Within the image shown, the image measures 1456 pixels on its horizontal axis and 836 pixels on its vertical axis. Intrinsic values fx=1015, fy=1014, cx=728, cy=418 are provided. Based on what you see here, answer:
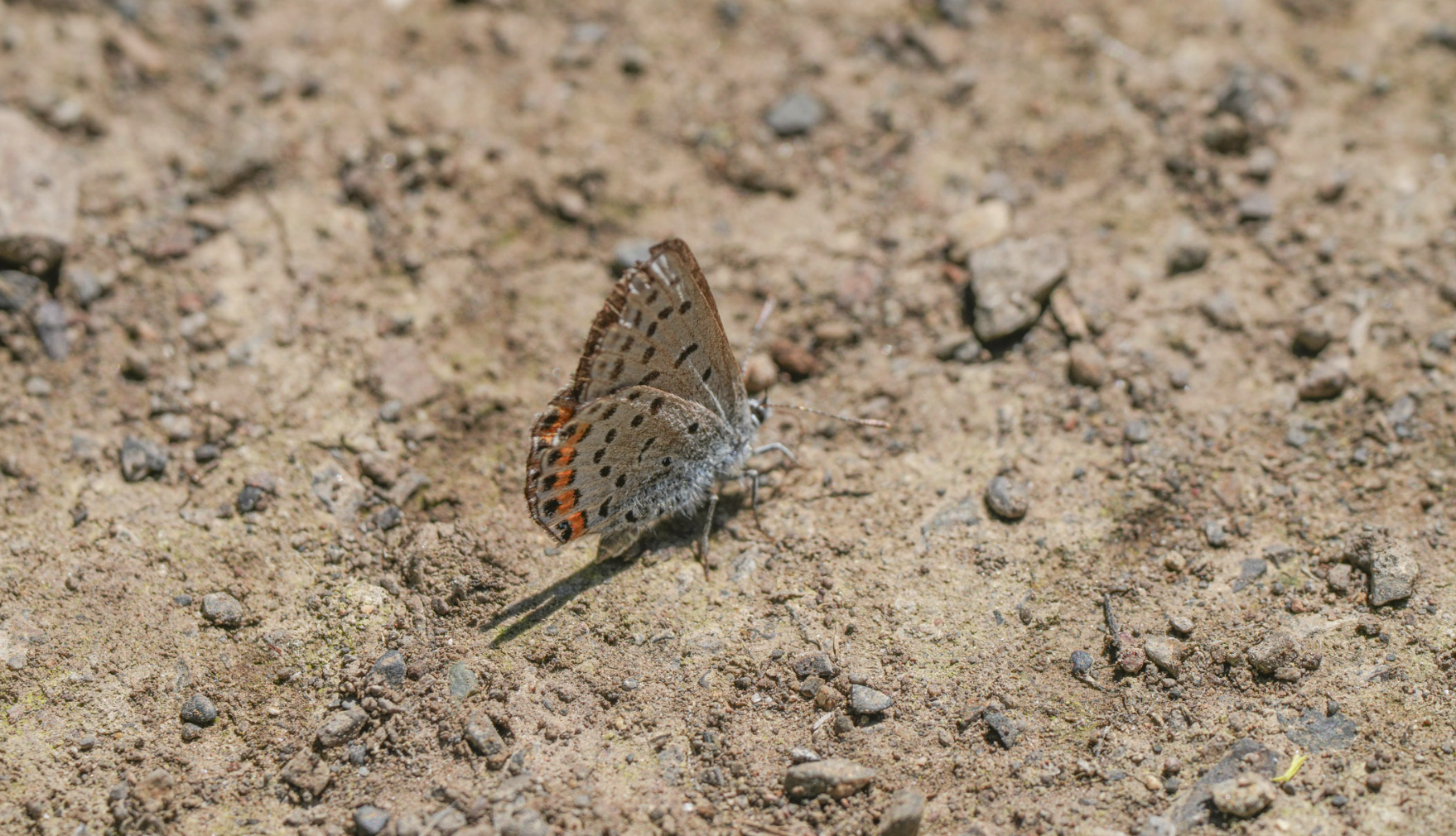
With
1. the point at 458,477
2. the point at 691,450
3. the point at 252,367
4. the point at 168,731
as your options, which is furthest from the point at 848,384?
the point at 168,731

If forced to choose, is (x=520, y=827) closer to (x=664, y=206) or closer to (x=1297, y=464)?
(x=664, y=206)

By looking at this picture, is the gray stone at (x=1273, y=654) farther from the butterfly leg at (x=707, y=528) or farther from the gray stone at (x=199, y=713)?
the gray stone at (x=199, y=713)

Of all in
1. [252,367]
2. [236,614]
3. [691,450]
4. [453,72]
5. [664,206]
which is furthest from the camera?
[453,72]

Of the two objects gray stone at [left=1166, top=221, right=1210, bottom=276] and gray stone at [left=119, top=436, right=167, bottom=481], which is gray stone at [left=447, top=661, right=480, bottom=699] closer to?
gray stone at [left=119, top=436, right=167, bottom=481]

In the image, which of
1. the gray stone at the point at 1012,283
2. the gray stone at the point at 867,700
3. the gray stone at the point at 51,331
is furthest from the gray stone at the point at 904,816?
the gray stone at the point at 51,331

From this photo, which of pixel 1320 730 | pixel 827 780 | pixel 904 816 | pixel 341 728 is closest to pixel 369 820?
pixel 341 728

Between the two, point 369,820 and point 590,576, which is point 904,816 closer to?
point 590,576
